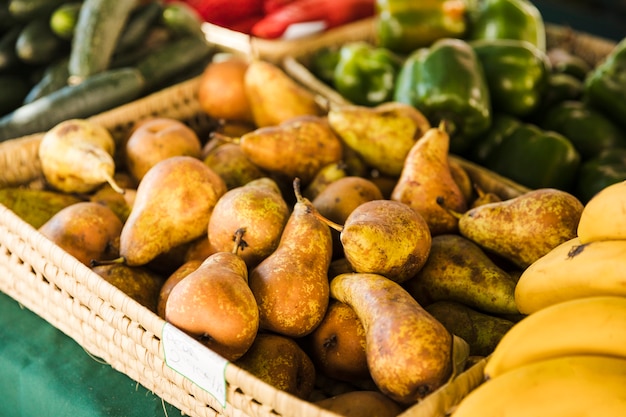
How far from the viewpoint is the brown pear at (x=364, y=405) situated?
38.3 inches

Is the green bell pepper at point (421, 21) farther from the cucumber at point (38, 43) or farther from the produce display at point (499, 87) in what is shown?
the cucumber at point (38, 43)

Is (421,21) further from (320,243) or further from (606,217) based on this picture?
(606,217)

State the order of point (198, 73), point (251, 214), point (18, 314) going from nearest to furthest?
point (251, 214), point (18, 314), point (198, 73)

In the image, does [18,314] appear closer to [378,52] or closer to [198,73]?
[198,73]

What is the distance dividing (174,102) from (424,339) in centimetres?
125

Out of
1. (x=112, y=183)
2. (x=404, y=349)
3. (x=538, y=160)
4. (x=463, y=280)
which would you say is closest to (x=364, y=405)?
(x=404, y=349)

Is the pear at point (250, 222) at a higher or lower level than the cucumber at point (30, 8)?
higher

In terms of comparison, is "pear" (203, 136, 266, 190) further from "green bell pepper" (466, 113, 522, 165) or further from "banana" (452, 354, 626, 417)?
"banana" (452, 354, 626, 417)

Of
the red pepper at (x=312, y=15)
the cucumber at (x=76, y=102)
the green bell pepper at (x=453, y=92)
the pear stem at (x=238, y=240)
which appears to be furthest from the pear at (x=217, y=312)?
the red pepper at (x=312, y=15)

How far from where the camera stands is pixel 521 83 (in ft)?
6.12

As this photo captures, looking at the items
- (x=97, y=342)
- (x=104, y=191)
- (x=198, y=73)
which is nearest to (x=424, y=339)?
(x=97, y=342)

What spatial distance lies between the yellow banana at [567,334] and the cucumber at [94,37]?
1.61 meters

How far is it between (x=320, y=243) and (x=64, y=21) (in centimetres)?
146

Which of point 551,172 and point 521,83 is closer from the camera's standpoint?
point 551,172
